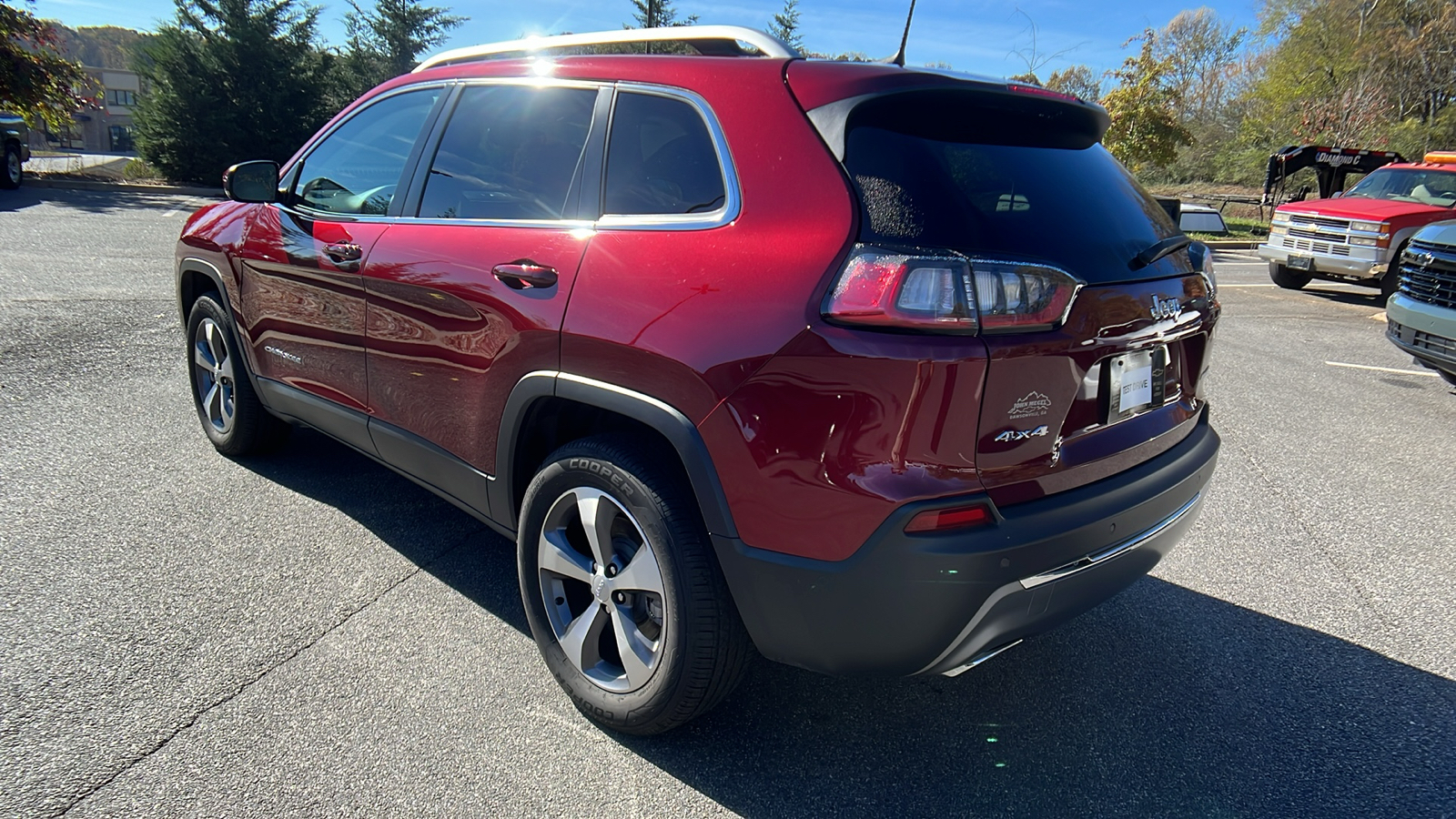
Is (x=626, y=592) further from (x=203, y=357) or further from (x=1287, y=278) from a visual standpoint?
(x=1287, y=278)

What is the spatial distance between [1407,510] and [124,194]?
22278 millimetres

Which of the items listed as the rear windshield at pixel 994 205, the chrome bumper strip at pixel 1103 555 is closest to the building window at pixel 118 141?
the rear windshield at pixel 994 205

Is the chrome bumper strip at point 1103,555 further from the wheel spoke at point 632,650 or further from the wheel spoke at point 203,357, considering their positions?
the wheel spoke at point 203,357

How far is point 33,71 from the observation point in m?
18.9

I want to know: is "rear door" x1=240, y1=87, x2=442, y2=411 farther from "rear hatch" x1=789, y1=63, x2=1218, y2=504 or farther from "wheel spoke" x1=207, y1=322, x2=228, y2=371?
"rear hatch" x1=789, y1=63, x2=1218, y2=504

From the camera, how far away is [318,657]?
2824 mm

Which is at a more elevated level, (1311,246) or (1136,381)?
(1136,381)

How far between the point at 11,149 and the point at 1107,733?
21.2 meters

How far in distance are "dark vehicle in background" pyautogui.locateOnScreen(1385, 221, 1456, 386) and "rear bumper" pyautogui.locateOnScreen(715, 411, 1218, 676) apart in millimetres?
5237

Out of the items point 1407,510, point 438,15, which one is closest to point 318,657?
point 1407,510

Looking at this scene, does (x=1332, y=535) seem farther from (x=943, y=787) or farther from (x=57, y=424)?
(x=57, y=424)

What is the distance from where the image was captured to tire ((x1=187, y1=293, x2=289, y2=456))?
4.22 meters

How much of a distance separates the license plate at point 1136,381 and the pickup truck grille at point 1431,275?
500 centimetres

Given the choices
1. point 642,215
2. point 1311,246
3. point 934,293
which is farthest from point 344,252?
point 1311,246
